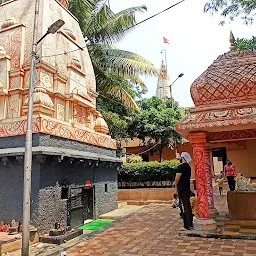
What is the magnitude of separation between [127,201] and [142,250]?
7.93 metres

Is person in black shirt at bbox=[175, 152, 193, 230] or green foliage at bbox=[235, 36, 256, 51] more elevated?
green foliage at bbox=[235, 36, 256, 51]

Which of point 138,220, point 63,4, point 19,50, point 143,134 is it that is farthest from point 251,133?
point 143,134

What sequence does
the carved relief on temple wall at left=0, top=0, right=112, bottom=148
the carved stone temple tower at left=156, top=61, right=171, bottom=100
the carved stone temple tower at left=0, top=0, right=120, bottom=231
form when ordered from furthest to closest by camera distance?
the carved stone temple tower at left=156, top=61, right=171, bottom=100
the carved relief on temple wall at left=0, top=0, right=112, bottom=148
the carved stone temple tower at left=0, top=0, right=120, bottom=231

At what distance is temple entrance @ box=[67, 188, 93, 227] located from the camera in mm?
8156

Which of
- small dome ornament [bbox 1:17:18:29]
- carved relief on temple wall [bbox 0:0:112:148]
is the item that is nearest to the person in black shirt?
carved relief on temple wall [bbox 0:0:112:148]

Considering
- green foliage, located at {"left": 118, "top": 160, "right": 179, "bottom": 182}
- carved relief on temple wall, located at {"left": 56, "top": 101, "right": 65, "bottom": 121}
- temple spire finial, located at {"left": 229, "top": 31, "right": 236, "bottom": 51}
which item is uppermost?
temple spire finial, located at {"left": 229, "top": 31, "right": 236, "bottom": 51}

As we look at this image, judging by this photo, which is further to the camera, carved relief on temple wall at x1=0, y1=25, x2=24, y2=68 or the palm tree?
the palm tree

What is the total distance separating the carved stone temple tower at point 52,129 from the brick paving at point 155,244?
1515 mm

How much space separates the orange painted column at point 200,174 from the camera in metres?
6.75

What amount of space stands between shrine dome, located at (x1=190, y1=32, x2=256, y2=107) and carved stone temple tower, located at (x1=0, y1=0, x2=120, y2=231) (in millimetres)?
3953

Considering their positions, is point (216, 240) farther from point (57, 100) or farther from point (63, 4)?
point (63, 4)

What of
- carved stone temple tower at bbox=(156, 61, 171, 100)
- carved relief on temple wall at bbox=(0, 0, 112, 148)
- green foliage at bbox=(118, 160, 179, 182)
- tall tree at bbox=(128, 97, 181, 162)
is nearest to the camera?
carved relief on temple wall at bbox=(0, 0, 112, 148)

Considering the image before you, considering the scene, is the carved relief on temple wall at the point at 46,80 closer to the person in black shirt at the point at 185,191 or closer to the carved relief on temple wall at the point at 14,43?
the carved relief on temple wall at the point at 14,43

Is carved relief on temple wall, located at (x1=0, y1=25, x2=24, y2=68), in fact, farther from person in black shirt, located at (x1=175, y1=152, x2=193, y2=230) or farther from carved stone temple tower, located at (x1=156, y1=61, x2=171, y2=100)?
carved stone temple tower, located at (x1=156, y1=61, x2=171, y2=100)
